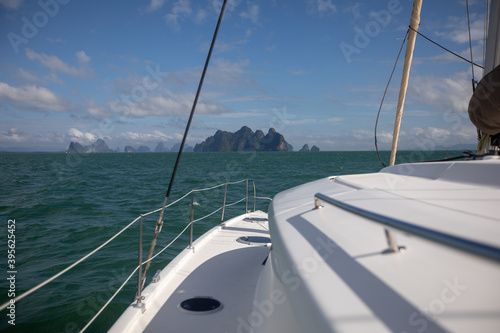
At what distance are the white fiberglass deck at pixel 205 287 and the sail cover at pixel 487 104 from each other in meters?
2.48

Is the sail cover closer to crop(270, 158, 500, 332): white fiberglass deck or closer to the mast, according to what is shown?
the mast

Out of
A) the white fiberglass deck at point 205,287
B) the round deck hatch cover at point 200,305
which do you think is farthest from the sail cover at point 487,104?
the round deck hatch cover at point 200,305

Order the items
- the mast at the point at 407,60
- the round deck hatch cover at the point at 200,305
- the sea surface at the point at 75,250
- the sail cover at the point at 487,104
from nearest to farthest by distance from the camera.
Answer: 1. the round deck hatch cover at the point at 200,305
2. the sail cover at the point at 487,104
3. the sea surface at the point at 75,250
4. the mast at the point at 407,60

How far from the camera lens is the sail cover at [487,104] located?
270cm

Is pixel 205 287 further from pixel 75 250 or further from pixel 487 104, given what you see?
pixel 75 250

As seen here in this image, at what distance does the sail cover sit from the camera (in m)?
2.70

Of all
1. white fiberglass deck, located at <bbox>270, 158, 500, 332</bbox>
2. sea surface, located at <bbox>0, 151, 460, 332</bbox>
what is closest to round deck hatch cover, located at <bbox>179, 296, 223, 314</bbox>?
white fiberglass deck, located at <bbox>270, 158, 500, 332</bbox>

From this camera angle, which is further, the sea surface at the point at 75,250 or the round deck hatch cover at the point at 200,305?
the sea surface at the point at 75,250

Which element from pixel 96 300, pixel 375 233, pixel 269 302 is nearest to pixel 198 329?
pixel 269 302

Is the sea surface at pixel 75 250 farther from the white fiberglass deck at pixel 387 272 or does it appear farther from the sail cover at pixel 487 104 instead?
the white fiberglass deck at pixel 387 272

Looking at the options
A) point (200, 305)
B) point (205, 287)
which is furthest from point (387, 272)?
point (205, 287)

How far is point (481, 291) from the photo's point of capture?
73cm

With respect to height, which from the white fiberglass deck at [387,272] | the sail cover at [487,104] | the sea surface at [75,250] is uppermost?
the sail cover at [487,104]

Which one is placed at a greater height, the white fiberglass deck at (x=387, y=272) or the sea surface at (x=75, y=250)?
the white fiberglass deck at (x=387, y=272)
